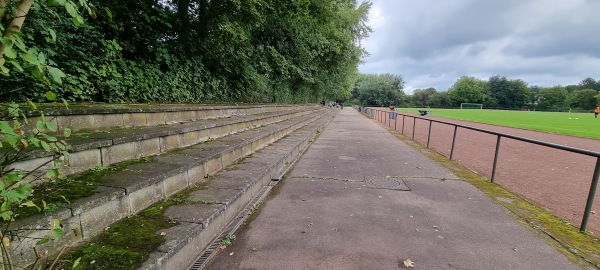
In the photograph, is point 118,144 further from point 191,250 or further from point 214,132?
point 214,132

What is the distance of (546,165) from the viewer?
275 inches

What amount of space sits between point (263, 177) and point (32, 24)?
11.7ft

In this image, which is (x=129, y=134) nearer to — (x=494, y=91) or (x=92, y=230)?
(x=92, y=230)

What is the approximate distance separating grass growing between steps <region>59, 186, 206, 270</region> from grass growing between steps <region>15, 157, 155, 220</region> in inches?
12.4

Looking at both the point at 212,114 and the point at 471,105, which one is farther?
the point at 471,105

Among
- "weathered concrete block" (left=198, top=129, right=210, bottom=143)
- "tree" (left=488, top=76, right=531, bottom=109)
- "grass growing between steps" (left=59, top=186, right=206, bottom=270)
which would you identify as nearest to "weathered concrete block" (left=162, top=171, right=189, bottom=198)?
"grass growing between steps" (left=59, top=186, right=206, bottom=270)

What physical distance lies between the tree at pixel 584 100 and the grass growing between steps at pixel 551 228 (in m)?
124

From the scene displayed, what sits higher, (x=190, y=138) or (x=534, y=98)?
(x=534, y=98)

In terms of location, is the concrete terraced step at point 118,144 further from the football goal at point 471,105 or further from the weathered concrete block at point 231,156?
the football goal at point 471,105

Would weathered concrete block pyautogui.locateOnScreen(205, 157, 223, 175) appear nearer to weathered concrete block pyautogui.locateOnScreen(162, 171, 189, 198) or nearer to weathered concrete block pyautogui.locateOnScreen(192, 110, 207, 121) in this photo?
weathered concrete block pyautogui.locateOnScreen(162, 171, 189, 198)

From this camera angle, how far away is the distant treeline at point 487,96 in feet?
304

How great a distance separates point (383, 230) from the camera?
9.67ft

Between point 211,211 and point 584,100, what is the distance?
13414 centimetres

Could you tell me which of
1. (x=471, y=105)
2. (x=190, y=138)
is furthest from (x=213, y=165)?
(x=471, y=105)
